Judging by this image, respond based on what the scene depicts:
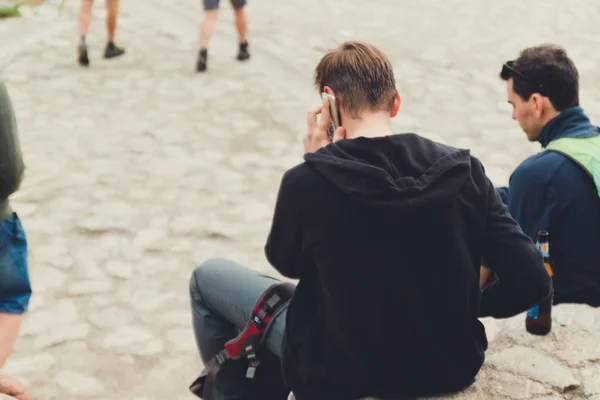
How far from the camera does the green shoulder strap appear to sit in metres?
3.43

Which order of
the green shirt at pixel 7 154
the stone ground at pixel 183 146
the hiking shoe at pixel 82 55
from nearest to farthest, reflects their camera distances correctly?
the green shirt at pixel 7 154, the stone ground at pixel 183 146, the hiking shoe at pixel 82 55

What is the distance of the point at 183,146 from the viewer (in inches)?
272

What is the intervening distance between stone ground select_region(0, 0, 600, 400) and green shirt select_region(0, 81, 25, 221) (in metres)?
1.32

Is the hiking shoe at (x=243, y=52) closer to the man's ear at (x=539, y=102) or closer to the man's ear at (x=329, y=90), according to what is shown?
the man's ear at (x=539, y=102)

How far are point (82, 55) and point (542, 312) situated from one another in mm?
6306

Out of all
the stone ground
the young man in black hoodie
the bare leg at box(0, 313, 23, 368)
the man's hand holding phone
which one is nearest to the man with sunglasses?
the stone ground

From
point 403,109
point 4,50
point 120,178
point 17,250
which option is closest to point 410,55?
point 403,109

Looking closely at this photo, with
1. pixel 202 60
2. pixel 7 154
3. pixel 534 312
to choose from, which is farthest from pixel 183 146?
pixel 534 312

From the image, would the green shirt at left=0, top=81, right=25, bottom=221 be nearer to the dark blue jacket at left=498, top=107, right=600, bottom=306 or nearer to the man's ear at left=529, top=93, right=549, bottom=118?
the dark blue jacket at left=498, top=107, right=600, bottom=306

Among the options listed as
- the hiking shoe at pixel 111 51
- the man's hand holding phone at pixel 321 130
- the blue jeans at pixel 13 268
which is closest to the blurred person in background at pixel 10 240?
the blue jeans at pixel 13 268

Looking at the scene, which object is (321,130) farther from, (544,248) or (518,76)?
(518,76)

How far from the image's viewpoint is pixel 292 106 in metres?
7.74

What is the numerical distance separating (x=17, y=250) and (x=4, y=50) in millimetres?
6401

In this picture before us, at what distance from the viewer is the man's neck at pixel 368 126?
2531 mm
